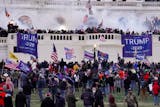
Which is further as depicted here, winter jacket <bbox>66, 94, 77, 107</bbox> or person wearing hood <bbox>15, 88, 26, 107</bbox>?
winter jacket <bbox>66, 94, 77, 107</bbox>

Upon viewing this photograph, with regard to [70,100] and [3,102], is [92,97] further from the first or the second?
[3,102]

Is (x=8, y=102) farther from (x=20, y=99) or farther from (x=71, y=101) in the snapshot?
(x=71, y=101)

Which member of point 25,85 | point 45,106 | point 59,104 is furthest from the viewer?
point 25,85

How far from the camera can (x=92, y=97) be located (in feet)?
148

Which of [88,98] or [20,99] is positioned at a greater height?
[20,99]

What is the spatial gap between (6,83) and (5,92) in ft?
11.0

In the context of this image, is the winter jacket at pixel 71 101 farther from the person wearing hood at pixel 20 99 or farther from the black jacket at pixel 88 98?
the person wearing hood at pixel 20 99

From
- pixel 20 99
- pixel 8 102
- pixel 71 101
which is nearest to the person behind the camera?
pixel 8 102

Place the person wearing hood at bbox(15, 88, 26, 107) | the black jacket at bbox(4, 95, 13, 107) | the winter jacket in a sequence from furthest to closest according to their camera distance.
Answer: the winter jacket → the person wearing hood at bbox(15, 88, 26, 107) → the black jacket at bbox(4, 95, 13, 107)

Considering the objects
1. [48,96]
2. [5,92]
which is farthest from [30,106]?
[48,96]

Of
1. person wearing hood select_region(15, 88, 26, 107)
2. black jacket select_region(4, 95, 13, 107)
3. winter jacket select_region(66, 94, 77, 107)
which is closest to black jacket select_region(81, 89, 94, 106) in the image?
winter jacket select_region(66, 94, 77, 107)

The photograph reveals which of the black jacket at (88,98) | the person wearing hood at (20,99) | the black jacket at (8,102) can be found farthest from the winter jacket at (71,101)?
the black jacket at (8,102)

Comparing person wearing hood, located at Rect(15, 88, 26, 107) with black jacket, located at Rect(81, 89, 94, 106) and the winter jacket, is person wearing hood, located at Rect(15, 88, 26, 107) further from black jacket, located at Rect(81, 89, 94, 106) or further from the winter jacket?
black jacket, located at Rect(81, 89, 94, 106)

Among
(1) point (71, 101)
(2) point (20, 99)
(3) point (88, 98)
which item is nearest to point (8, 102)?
(2) point (20, 99)
